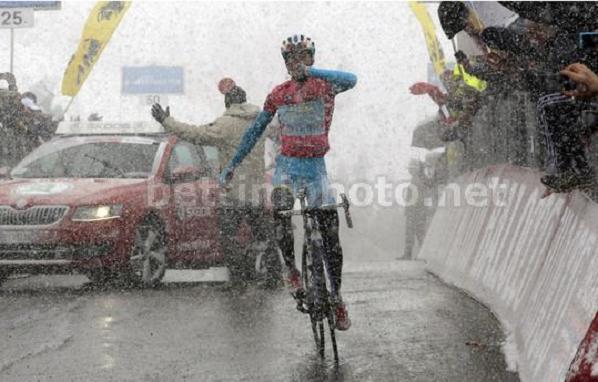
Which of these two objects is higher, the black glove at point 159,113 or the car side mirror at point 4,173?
the black glove at point 159,113

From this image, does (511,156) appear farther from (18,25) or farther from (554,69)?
(18,25)

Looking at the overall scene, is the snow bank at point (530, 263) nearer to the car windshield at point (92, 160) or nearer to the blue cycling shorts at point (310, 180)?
the blue cycling shorts at point (310, 180)

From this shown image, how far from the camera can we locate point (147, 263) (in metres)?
10.4

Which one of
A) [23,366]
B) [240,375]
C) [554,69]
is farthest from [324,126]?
[23,366]

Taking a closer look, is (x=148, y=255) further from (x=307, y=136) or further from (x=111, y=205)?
(x=307, y=136)

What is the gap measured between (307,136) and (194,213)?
4417mm

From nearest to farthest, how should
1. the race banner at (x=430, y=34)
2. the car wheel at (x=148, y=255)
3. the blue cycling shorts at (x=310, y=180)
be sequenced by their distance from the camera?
the blue cycling shorts at (x=310, y=180) < the car wheel at (x=148, y=255) < the race banner at (x=430, y=34)

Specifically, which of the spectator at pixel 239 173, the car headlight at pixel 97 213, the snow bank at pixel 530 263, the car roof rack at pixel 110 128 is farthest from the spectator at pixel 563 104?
the car roof rack at pixel 110 128

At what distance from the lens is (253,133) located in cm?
746

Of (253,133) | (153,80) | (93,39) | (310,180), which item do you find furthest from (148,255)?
(153,80)

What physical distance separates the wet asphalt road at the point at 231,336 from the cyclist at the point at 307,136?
0.69 meters

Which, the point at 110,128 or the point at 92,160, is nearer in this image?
the point at 92,160

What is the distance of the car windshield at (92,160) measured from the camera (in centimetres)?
1105

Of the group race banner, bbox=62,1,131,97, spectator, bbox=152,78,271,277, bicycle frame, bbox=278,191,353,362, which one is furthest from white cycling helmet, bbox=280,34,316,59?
race banner, bbox=62,1,131,97
